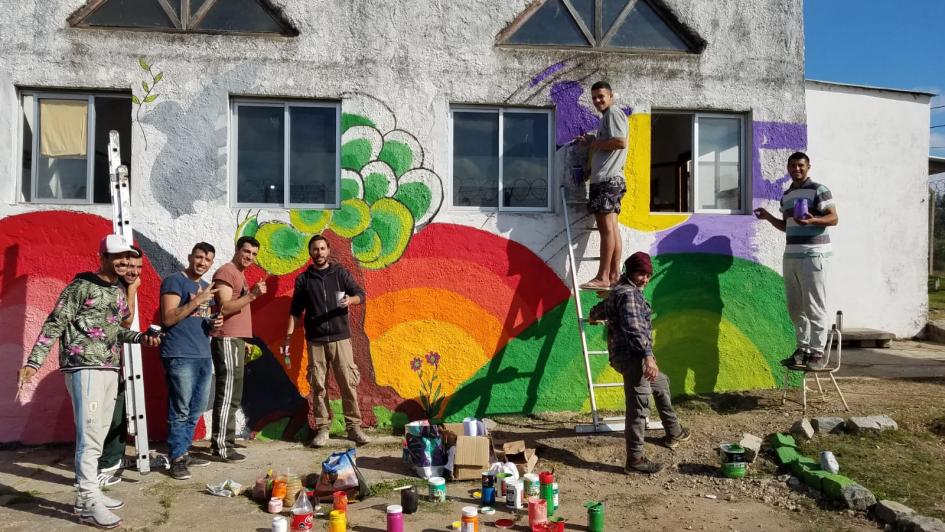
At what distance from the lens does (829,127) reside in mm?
11312

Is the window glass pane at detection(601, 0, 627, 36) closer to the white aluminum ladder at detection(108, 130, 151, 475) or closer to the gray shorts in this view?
the gray shorts

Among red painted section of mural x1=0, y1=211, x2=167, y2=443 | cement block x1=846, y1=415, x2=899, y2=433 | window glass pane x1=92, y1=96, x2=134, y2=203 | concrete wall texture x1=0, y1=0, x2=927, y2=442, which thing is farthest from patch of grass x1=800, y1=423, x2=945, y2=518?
window glass pane x1=92, y1=96, x2=134, y2=203

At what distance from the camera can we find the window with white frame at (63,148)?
6352mm

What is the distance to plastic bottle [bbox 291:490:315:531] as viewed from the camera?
14.0ft

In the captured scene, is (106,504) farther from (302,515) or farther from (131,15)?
(131,15)

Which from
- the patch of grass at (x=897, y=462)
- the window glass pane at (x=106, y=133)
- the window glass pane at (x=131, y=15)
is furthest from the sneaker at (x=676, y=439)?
the window glass pane at (x=131, y=15)

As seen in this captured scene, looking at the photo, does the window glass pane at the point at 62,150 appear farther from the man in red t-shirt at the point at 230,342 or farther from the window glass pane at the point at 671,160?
the window glass pane at the point at 671,160

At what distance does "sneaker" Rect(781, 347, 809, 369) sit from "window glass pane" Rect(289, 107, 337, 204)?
4.88m

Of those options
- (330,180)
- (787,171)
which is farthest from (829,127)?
(330,180)

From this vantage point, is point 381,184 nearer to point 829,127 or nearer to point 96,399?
point 96,399

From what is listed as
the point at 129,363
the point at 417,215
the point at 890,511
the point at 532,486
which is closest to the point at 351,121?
the point at 417,215

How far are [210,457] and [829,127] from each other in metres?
11.0

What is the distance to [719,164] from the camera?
283 inches

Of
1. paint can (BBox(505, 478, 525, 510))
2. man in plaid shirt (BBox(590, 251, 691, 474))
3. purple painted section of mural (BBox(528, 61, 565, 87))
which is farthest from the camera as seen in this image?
purple painted section of mural (BBox(528, 61, 565, 87))
